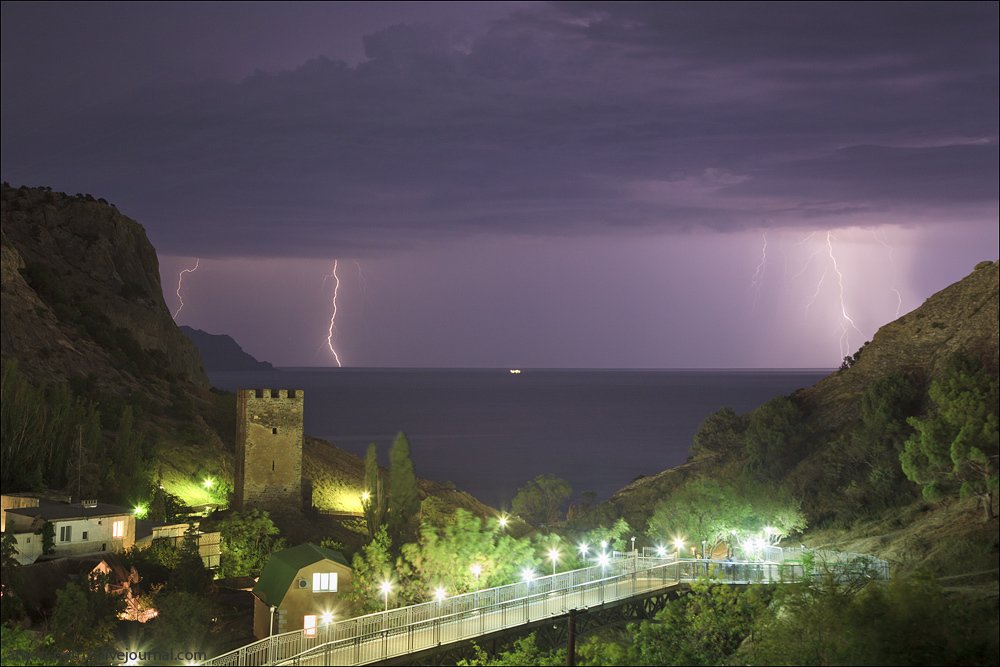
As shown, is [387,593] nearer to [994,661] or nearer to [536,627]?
[536,627]

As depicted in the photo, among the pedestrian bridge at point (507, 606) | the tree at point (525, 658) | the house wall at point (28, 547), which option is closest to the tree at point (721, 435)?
the pedestrian bridge at point (507, 606)

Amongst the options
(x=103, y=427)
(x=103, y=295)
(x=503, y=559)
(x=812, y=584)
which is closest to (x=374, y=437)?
(x=103, y=295)

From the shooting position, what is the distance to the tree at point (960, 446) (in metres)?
45.8

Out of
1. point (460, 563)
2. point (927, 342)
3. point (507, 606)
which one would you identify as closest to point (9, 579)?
point (460, 563)

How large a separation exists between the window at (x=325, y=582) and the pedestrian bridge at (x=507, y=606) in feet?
13.1

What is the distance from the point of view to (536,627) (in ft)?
124

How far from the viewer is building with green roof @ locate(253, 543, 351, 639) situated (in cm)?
3884

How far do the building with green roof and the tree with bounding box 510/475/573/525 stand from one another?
160 feet

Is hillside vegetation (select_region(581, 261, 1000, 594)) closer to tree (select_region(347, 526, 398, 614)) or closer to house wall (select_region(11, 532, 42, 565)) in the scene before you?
tree (select_region(347, 526, 398, 614))

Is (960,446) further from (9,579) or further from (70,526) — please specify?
(9,579)

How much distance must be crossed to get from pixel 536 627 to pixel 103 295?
257ft

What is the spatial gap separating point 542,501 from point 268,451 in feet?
118

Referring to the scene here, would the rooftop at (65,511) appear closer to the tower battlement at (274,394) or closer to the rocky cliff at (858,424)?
the tower battlement at (274,394)

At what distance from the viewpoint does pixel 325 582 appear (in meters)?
39.9
